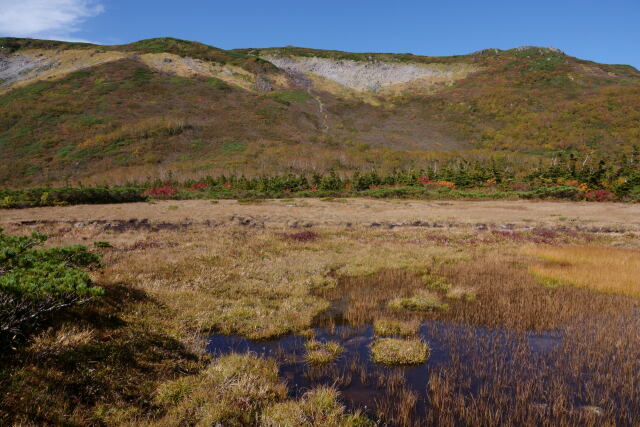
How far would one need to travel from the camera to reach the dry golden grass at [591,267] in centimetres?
1125

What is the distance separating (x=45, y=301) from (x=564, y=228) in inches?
1083

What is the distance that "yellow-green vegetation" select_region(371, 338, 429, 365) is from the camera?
6.59 meters

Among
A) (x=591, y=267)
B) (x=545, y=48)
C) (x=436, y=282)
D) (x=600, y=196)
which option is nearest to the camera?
(x=436, y=282)

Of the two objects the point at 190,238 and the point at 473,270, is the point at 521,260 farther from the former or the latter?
the point at 190,238

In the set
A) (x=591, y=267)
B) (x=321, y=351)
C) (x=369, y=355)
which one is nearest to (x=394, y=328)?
(x=369, y=355)

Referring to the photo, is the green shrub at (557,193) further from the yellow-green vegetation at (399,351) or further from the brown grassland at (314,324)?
the yellow-green vegetation at (399,351)

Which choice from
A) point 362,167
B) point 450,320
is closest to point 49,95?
point 362,167

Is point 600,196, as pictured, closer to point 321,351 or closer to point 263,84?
point 321,351

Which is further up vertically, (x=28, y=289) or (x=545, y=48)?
(x=545, y=48)

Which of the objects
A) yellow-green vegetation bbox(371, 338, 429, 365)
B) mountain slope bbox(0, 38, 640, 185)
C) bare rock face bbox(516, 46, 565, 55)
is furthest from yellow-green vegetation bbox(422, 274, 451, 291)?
bare rock face bbox(516, 46, 565, 55)

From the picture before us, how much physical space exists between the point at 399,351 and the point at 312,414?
96.6 inches

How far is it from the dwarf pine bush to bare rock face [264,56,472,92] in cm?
15912

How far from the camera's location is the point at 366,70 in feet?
563

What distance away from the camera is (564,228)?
23.9m
